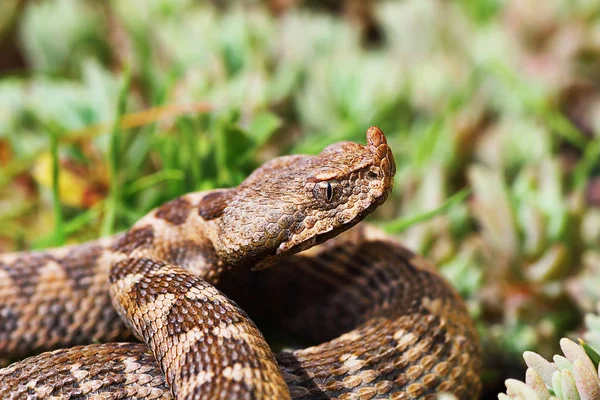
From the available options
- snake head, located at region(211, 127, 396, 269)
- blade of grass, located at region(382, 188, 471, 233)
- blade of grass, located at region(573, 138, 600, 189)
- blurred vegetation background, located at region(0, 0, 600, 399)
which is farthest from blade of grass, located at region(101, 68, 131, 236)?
blade of grass, located at region(573, 138, 600, 189)

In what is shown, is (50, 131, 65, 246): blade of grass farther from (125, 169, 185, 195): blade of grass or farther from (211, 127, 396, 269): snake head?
(211, 127, 396, 269): snake head

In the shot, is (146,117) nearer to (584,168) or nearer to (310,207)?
(310,207)

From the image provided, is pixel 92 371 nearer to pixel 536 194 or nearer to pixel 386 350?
pixel 386 350

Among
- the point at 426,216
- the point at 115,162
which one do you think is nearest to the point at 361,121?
the point at 426,216

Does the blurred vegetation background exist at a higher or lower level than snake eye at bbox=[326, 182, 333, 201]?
higher

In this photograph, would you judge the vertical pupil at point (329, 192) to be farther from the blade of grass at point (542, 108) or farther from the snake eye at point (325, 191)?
Result: the blade of grass at point (542, 108)

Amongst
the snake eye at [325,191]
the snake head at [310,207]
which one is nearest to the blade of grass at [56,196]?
the snake head at [310,207]

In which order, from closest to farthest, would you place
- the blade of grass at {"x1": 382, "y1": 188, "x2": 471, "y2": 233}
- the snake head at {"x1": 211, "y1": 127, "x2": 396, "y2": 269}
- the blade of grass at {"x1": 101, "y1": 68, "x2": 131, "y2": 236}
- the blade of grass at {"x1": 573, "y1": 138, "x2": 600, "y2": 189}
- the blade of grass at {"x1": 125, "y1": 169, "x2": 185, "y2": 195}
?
the snake head at {"x1": 211, "y1": 127, "x2": 396, "y2": 269} < the blade of grass at {"x1": 382, "y1": 188, "x2": 471, "y2": 233} < the blade of grass at {"x1": 125, "y1": 169, "x2": 185, "y2": 195} < the blade of grass at {"x1": 101, "y1": 68, "x2": 131, "y2": 236} < the blade of grass at {"x1": 573, "y1": 138, "x2": 600, "y2": 189}

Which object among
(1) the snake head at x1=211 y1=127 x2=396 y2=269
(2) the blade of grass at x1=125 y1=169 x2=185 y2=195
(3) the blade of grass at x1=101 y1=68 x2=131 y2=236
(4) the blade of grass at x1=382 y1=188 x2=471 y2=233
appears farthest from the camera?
(3) the blade of grass at x1=101 y1=68 x2=131 y2=236
